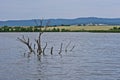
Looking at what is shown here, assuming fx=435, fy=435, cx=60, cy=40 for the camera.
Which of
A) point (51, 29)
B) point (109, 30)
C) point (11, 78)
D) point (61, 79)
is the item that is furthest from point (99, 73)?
point (51, 29)

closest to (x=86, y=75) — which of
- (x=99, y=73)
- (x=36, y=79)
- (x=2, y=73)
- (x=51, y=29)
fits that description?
(x=99, y=73)

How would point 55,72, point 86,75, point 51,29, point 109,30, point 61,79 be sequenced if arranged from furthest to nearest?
point 51,29, point 109,30, point 55,72, point 86,75, point 61,79

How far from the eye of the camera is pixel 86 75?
31344 mm

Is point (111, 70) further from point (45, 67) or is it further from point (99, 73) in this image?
point (45, 67)

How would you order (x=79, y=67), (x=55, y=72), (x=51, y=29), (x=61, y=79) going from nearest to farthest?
(x=61, y=79), (x=55, y=72), (x=79, y=67), (x=51, y=29)

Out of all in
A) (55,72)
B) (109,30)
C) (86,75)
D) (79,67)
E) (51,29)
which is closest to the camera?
(86,75)

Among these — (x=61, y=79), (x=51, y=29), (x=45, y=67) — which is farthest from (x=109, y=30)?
(x=61, y=79)

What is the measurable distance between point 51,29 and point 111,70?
397ft

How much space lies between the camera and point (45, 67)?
A: 38000 mm

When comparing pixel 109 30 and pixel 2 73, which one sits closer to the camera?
pixel 2 73

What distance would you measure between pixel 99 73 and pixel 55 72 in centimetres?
350

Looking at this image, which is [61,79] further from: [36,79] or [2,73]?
[2,73]

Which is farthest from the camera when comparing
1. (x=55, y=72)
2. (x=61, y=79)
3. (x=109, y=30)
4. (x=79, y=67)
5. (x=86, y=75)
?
(x=109, y=30)

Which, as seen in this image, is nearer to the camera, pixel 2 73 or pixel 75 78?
pixel 75 78
